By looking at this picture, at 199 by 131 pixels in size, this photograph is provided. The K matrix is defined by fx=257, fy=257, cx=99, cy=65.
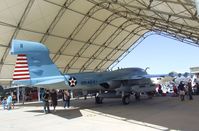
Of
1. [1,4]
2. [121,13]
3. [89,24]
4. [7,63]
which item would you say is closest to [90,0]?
[89,24]

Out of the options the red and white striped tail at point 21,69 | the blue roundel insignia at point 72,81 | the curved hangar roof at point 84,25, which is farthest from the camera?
the curved hangar roof at point 84,25

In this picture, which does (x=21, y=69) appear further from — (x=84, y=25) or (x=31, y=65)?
(x=84, y=25)

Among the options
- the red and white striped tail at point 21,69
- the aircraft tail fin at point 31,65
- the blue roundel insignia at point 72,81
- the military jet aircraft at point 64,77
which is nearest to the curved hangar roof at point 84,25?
the military jet aircraft at point 64,77

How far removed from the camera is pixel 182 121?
11188 mm

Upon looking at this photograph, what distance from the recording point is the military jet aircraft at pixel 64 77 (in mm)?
14984

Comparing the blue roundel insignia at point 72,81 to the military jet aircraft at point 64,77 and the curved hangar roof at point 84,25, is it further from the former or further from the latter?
the curved hangar roof at point 84,25

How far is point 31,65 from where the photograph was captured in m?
→ 15.4

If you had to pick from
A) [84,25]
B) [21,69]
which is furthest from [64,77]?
[84,25]

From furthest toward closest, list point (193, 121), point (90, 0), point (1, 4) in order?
point (90, 0)
point (1, 4)
point (193, 121)

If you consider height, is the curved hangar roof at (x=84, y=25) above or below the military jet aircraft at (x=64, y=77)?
above

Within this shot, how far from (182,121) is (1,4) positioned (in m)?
16.7

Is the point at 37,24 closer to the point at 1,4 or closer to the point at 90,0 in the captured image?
the point at 1,4

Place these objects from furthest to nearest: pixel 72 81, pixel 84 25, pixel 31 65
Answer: pixel 84 25 < pixel 72 81 < pixel 31 65

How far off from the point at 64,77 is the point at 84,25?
12.4 meters
